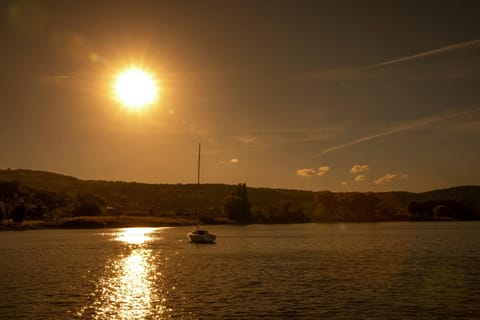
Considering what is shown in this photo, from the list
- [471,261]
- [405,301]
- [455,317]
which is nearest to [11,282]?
[405,301]

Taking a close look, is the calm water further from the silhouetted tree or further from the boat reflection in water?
the silhouetted tree

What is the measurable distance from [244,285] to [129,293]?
1238 cm

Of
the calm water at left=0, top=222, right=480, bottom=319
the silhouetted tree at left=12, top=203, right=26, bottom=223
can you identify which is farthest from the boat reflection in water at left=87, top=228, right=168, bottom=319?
the silhouetted tree at left=12, top=203, right=26, bottom=223

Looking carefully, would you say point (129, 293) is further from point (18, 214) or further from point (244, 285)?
point (18, 214)

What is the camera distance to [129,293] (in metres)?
52.8

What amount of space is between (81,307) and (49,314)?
3506 millimetres

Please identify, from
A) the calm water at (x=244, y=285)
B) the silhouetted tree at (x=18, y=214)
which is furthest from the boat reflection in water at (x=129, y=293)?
the silhouetted tree at (x=18, y=214)

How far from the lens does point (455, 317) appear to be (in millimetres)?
40031

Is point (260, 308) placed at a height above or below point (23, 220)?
below

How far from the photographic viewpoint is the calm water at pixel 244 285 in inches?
1692

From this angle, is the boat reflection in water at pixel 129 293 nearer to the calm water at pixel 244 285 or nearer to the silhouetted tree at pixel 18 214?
the calm water at pixel 244 285

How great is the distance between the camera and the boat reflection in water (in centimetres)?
4297

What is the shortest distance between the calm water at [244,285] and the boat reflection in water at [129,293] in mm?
94

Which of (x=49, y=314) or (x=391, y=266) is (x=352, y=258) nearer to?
(x=391, y=266)
